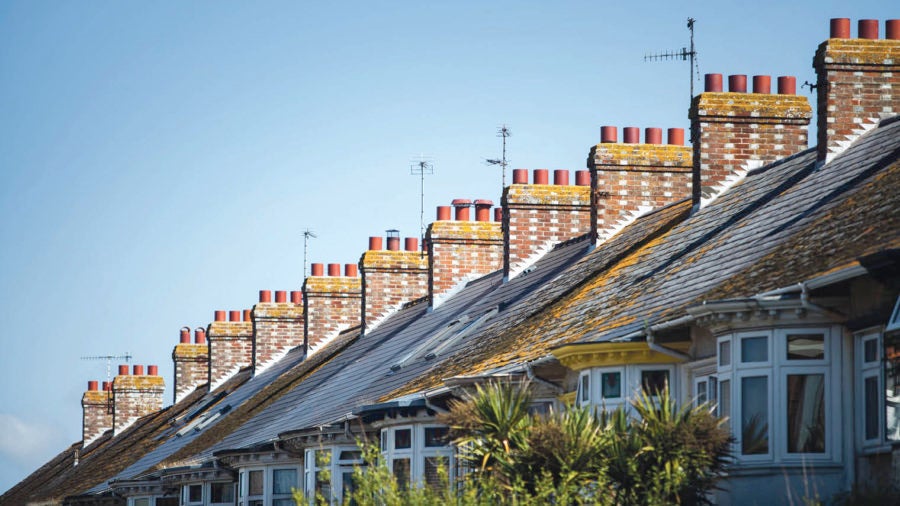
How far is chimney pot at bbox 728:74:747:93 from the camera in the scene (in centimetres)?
2809

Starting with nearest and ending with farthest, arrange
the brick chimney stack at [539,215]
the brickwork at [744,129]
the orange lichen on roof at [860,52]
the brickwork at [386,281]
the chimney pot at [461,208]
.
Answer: the orange lichen on roof at [860,52] → the brickwork at [744,129] → the brick chimney stack at [539,215] → the chimney pot at [461,208] → the brickwork at [386,281]

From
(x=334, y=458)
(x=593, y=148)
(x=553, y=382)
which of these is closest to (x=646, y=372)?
(x=553, y=382)

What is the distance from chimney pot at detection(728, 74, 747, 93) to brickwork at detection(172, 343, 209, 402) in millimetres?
39691

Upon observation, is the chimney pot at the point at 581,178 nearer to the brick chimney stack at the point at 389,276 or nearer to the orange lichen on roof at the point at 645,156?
the orange lichen on roof at the point at 645,156

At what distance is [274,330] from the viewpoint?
54375 millimetres

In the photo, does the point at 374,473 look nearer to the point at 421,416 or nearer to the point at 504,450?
the point at 504,450

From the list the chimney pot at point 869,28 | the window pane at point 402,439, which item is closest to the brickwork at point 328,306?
the window pane at point 402,439

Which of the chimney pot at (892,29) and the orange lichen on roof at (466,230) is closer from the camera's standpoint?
the chimney pot at (892,29)

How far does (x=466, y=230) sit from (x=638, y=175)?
9168 millimetres

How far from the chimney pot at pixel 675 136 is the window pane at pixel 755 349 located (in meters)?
16.7

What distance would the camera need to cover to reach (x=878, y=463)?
49.3 ft

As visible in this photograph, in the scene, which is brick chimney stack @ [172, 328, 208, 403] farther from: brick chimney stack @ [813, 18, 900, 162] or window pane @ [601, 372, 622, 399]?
window pane @ [601, 372, 622, 399]

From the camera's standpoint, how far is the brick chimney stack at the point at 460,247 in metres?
40.0

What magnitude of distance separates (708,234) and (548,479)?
9.39 metres
